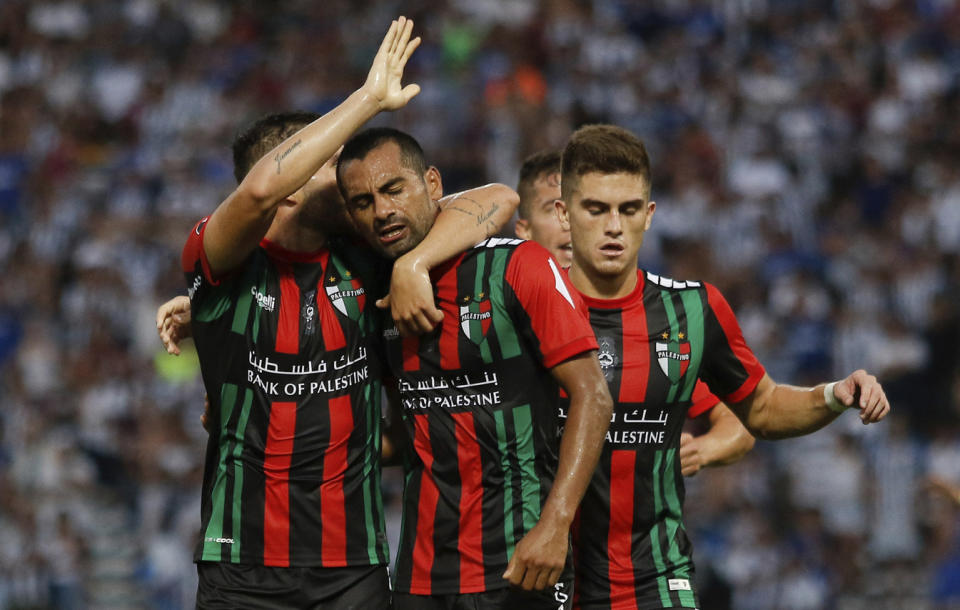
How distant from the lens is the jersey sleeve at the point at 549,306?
392 cm

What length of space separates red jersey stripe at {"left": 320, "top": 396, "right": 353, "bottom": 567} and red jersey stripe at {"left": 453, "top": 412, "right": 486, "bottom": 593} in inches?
15.8

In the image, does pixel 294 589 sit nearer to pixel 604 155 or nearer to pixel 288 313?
pixel 288 313

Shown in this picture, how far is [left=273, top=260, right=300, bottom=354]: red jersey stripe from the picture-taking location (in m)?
4.20

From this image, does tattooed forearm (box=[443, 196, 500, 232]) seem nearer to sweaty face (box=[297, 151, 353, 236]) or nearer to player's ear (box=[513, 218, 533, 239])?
sweaty face (box=[297, 151, 353, 236])

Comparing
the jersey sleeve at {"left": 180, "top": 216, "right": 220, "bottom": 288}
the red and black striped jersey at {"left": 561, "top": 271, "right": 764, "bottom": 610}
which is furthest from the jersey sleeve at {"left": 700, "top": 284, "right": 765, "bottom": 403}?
the jersey sleeve at {"left": 180, "top": 216, "right": 220, "bottom": 288}

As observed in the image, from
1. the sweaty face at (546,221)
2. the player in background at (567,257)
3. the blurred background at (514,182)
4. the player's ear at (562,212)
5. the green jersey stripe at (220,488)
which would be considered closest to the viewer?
the green jersey stripe at (220,488)

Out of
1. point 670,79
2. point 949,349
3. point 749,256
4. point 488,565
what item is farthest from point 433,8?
point 488,565

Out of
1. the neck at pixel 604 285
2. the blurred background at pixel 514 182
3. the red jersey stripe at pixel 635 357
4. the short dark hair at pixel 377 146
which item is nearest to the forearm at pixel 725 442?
the red jersey stripe at pixel 635 357

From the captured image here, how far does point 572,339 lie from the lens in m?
3.92

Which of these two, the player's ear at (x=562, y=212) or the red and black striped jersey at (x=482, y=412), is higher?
the player's ear at (x=562, y=212)

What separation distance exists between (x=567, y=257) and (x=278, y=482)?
1722 millimetres

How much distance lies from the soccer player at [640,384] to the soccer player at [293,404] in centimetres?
45

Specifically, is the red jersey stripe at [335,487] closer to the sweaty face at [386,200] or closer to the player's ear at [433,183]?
the sweaty face at [386,200]

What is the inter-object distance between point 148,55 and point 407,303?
1137cm
